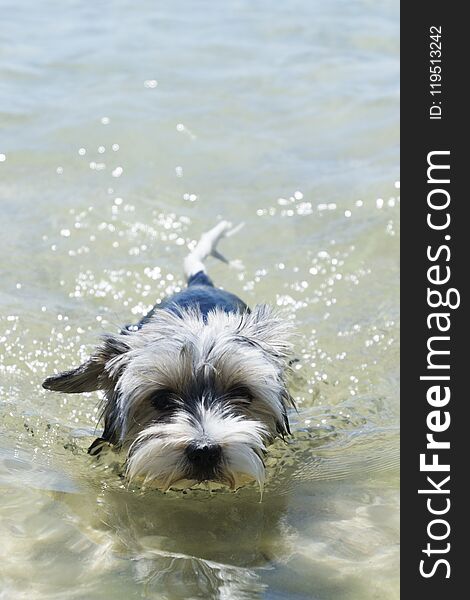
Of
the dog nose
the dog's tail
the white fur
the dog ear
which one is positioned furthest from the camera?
the dog's tail

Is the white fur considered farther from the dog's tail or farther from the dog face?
the dog's tail

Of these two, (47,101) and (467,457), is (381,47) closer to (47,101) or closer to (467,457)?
(47,101)

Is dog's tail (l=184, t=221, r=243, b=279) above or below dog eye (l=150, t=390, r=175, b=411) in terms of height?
above

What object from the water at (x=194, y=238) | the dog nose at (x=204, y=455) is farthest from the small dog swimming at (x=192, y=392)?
the water at (x=194, y=238)

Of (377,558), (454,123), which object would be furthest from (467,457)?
(454,123)

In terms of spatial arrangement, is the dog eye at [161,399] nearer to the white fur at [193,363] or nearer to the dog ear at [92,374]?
the white fur at [193,363]

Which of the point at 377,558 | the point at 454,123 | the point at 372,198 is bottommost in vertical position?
the point at 377,558

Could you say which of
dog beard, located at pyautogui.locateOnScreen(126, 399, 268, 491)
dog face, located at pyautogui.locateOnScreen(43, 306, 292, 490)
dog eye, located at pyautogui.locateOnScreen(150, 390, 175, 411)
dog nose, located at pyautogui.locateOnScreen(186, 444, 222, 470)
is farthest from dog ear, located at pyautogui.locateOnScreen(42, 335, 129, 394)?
dog nose, located at pyautogui.locateOnScreen(186, 444, 222, 470)
